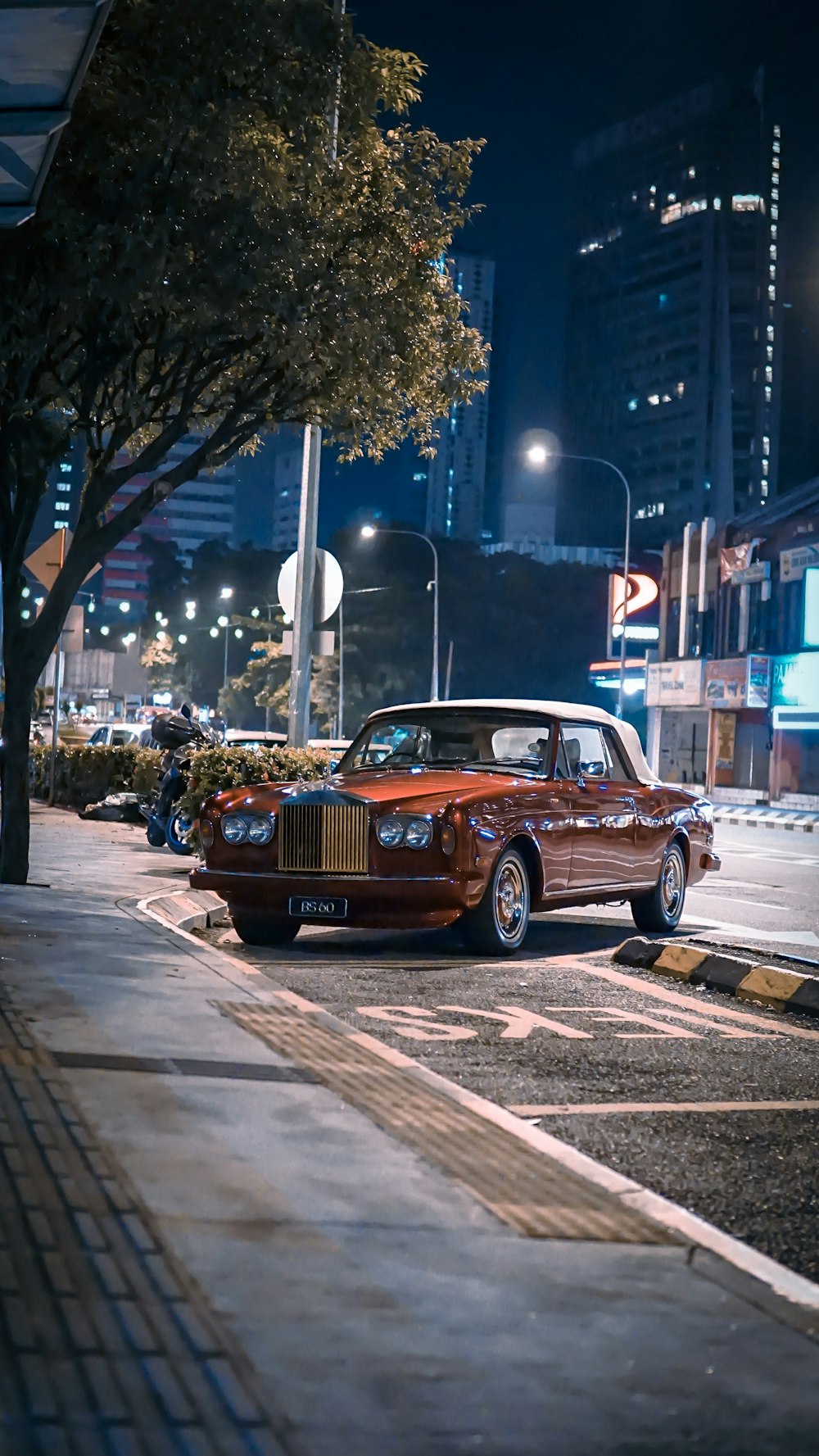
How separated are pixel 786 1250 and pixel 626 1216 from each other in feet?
1.44

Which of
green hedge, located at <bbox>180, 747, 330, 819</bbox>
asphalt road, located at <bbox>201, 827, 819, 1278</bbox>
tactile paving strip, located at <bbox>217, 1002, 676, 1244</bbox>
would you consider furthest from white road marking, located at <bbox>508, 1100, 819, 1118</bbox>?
green hedge, located at <bbox>180, 747, 330, 819</bbox>

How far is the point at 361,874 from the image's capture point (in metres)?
10.2

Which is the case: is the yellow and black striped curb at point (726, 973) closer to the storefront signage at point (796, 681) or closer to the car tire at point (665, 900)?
the car tire at point (665, 900)

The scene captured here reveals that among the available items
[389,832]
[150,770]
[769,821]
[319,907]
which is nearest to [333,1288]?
[389,832]

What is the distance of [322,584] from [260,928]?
7670 mm

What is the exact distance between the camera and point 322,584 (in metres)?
18.2

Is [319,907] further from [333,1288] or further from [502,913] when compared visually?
[333,1288]

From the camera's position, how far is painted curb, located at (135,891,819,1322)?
12.7 ft

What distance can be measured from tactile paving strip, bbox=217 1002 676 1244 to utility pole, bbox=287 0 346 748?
11.4 metres

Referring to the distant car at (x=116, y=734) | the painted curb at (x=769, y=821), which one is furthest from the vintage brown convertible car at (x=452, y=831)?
the distant car at (x=116, y=734)

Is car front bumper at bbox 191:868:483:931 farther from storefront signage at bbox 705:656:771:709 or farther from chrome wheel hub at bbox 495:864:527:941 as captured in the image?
storefront signage at bbox 705:656:771:709

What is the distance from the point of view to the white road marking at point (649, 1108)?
241 inches

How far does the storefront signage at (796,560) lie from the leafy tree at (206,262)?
37506mm

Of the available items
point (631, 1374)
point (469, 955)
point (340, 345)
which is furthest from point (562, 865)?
point (631, 1374)
